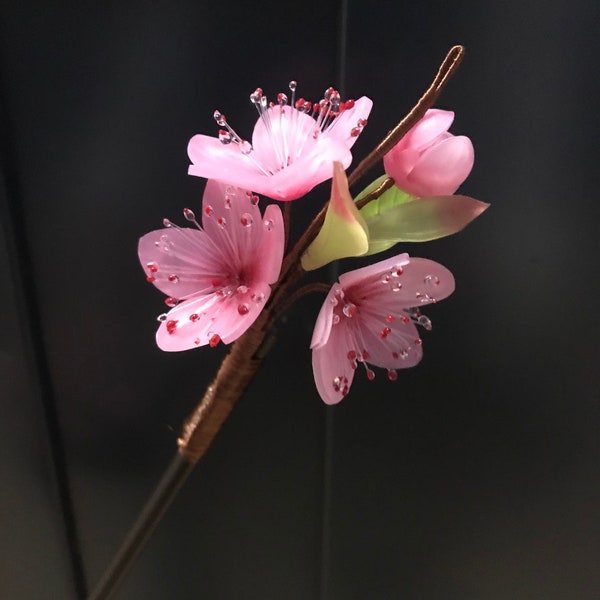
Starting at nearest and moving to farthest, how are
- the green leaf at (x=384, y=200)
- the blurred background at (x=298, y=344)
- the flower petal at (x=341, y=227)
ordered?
A: the flower petal at (x=341, y=227) < the green leaf at (x=384, y=200) < the blurred background at (x=298, y=344)

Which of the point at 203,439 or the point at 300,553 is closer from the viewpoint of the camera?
the point at 203,439

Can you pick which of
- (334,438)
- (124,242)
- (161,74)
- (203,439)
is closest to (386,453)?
(334,438)

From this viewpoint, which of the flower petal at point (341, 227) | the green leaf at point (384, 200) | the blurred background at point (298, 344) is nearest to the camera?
the flower petal at point (341, 227)

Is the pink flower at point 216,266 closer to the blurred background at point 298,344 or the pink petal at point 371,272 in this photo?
the pink petal at point 371,272

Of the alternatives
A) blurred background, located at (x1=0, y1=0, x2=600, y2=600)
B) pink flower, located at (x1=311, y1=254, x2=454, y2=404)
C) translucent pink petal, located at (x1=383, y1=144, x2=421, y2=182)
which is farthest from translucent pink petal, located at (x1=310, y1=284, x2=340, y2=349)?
blurred background, located at (x1=0, y1=0, x2=600, y2=600)

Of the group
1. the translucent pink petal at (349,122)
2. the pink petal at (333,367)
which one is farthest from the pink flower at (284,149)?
the pink petal at (333,367)

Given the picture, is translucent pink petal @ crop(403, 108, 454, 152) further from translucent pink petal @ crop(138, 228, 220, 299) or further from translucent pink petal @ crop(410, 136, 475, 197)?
translucent pink petal @ crop(138, 228, 220, 299)

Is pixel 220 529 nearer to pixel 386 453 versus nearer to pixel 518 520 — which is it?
pixel 386 453
